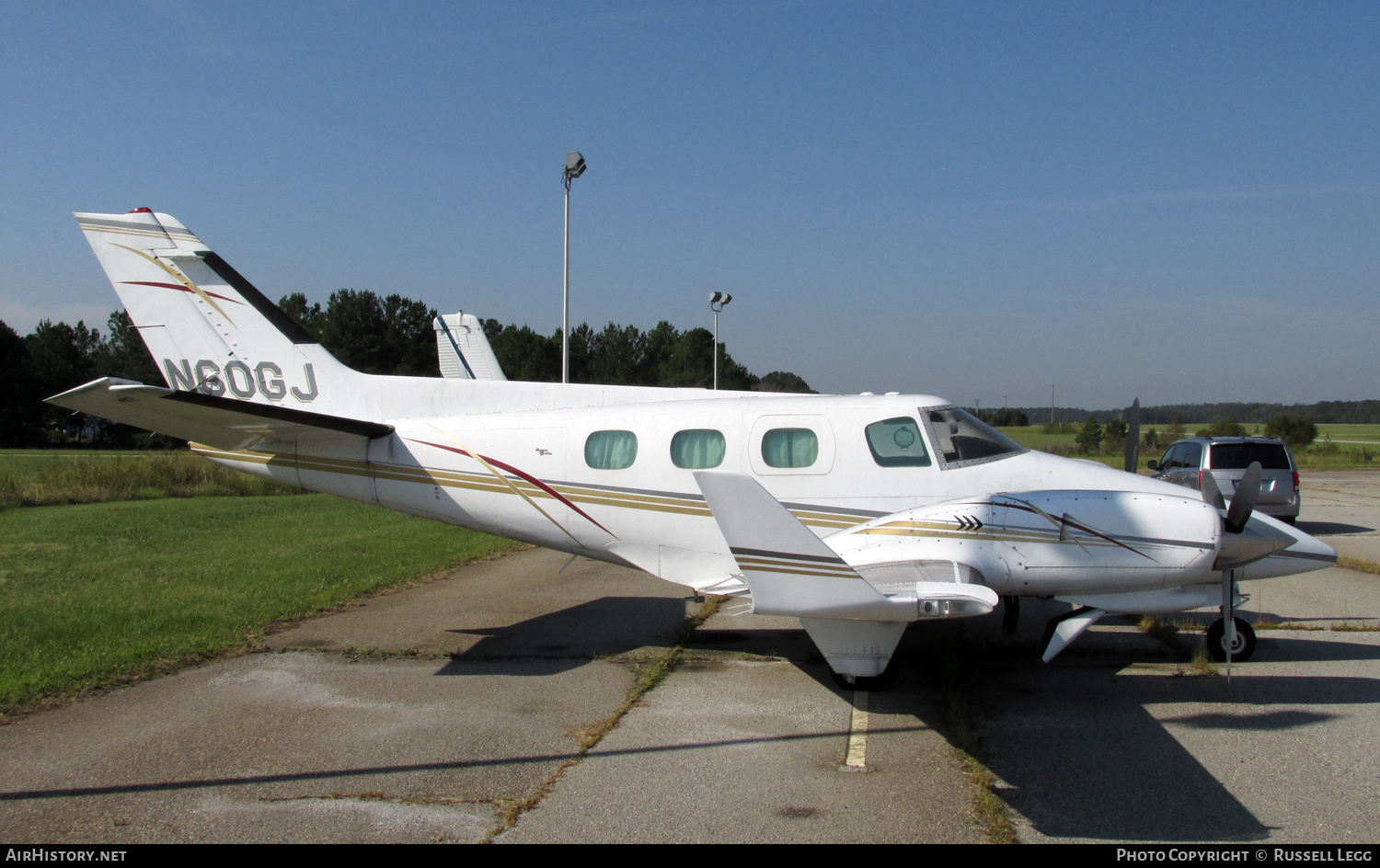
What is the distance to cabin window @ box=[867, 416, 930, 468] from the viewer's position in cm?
736

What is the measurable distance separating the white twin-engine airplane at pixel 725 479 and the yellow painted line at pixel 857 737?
190 millimetres

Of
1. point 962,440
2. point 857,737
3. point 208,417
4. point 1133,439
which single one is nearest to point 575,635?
point 857,737

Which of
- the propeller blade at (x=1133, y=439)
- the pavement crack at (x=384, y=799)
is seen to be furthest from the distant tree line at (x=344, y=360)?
the pavement crack at (x=384, y=799)

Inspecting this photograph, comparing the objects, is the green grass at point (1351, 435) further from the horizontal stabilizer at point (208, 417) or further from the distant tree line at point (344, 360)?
the horizontal stabilizer at point (208, 417)

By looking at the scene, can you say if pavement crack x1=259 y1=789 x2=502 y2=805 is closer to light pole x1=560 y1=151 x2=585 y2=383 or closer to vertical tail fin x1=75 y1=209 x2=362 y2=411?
vertical tail fin x1=75 y1=209 x2=362 y2=411

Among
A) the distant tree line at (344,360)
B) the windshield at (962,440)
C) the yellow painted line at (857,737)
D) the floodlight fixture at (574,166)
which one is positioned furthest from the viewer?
the distant tree line at (344,360)

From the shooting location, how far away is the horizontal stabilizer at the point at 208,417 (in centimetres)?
659

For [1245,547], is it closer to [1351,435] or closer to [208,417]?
[208,417]

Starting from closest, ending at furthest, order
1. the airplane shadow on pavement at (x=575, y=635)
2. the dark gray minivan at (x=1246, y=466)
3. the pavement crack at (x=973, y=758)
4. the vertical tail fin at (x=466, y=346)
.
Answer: the pavement crack at (x=973, y=758), the airplane shadow on pavement at (x=575, y=635), the dark gray minivan at (x=1246, y=466), the vertical tail fin at (x=466, y=346)

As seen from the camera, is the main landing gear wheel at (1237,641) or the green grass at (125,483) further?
the green grass at (125,483)

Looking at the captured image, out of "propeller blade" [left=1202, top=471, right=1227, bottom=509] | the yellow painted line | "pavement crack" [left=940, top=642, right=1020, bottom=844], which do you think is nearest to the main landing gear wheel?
"propeller blade" [left=1202, top=471, right=1227, bottom=509]

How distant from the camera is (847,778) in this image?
16.5 feet

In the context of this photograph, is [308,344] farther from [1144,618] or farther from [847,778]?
[1144,618]

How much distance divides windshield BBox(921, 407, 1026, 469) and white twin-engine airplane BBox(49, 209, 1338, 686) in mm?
21
